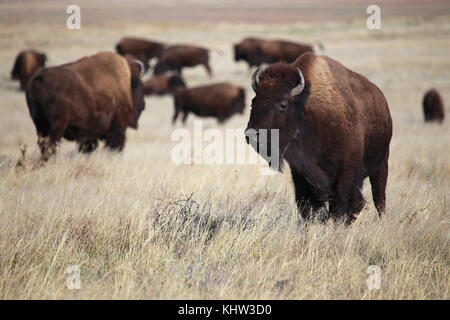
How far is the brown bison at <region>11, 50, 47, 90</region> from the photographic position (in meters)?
23.8

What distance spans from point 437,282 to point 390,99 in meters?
19.1

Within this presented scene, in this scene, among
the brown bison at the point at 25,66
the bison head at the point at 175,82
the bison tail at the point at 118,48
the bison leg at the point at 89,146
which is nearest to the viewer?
the bison leg at the point at 89,146

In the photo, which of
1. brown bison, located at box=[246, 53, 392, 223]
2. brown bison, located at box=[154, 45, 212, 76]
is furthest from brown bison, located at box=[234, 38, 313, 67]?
brown bison, located at box=[246, 53, 392, 223]

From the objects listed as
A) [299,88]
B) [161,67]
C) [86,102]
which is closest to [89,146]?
[86,102]

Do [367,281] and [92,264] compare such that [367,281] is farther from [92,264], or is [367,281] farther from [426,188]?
[426,188]

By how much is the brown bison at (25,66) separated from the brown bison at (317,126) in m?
21.7

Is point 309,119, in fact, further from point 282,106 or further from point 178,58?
point 178,58

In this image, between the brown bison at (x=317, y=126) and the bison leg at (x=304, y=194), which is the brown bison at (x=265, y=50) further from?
the bison leg at (x=304, y=194)

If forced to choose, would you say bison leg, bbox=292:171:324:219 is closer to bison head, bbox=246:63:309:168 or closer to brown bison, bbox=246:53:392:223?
brown bison, bbox=246:53:392:223

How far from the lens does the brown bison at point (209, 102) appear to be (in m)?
18.5

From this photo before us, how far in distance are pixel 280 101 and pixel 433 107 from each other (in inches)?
491

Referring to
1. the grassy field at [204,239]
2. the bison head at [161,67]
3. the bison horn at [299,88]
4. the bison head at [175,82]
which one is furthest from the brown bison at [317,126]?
the bison head at [161,67]
